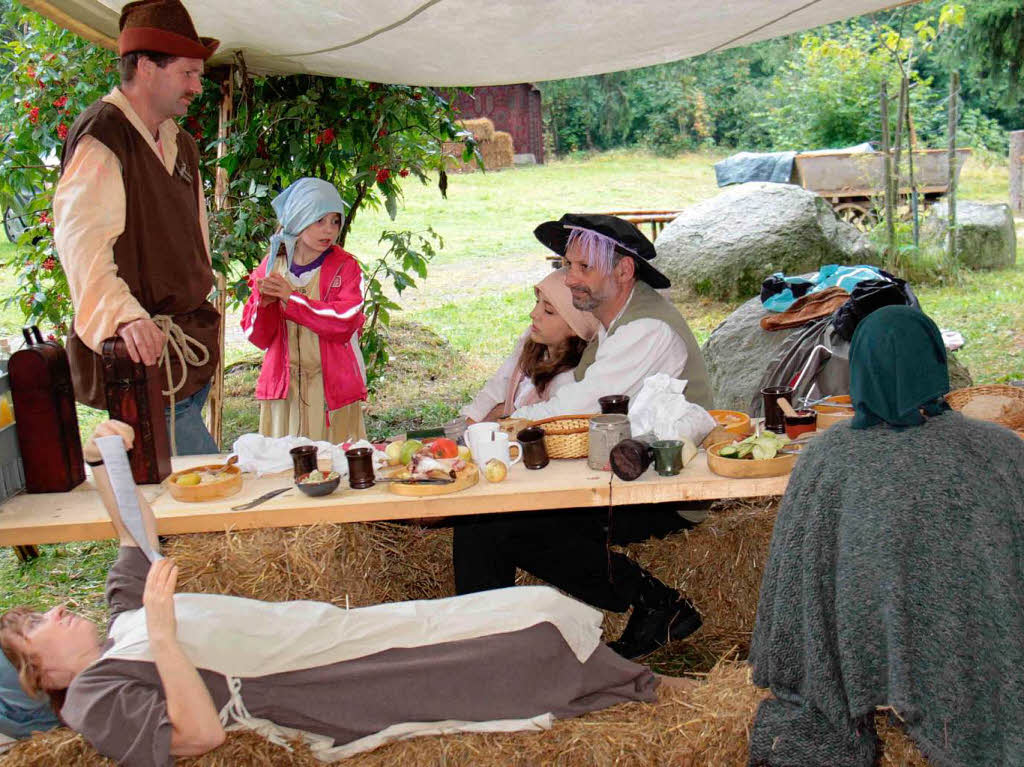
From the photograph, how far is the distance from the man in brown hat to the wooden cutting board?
833mm

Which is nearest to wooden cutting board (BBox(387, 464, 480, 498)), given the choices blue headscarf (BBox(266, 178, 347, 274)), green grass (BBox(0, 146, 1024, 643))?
green grass (BBox(0, 146, 1024, 643))

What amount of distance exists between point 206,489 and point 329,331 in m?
1.52

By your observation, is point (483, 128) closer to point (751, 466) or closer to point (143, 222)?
point (143, 222)

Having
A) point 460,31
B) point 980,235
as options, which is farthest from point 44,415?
point 980,235

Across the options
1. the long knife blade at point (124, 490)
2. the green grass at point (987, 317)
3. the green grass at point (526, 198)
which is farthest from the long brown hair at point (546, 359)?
the green grass at point (526, 198)

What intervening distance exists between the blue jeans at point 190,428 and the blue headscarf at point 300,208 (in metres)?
0.97

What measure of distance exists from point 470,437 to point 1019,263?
1029 cm

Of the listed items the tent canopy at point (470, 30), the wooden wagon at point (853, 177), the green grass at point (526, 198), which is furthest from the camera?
the green grass at point (526, 198)

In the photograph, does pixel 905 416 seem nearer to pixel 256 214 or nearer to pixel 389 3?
pixel 389 3

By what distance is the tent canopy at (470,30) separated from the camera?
391 cm

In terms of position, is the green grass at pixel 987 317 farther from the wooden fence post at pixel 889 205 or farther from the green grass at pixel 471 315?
the wooden fence post at pixel 889 205

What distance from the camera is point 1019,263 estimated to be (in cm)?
1129

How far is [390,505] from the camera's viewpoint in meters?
2.81

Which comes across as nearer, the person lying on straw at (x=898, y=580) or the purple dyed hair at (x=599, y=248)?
the person lying on straw at (x=898, y=580)
